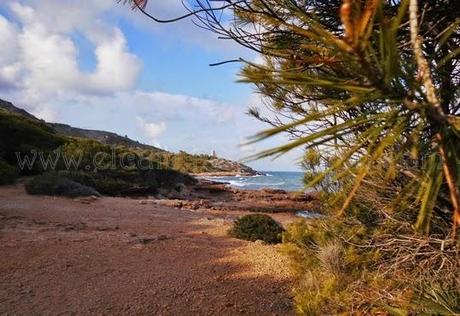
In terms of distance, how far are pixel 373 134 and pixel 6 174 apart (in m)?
16.3

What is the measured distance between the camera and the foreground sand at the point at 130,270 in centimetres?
463

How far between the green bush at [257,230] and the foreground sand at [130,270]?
0.31 metres

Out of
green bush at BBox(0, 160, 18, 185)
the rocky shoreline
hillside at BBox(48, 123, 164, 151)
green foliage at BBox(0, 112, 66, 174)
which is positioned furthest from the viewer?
hillside at BBox(48, 123, 164, 151)

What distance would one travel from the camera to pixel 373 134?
3.02ft

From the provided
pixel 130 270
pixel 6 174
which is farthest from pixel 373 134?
pixel 6 174

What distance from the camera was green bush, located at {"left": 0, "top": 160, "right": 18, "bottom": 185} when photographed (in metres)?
14.9

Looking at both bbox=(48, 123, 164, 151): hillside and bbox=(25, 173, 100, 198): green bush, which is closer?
bbox=(25, 173, 100, 198): green bush

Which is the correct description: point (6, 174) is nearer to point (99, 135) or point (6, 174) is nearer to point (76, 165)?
point (76, 165)

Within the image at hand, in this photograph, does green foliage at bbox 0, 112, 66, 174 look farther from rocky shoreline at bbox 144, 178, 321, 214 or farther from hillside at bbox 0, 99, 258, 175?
hillside at bbox 0, 99, 258, 175

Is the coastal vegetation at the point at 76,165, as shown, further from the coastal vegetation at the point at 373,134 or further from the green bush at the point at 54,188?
the coastal vegetation at the point at 373,134

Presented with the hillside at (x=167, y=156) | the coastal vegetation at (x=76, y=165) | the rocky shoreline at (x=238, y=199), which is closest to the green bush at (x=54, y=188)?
the coastal vegetation at (x=76, y=165)

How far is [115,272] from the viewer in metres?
5.53

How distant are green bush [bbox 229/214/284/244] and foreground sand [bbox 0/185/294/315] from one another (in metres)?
0.31

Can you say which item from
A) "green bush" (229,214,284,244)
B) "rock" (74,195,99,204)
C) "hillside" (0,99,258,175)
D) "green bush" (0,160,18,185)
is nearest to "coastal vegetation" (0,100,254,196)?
"green bush" (0,160,18,185)
